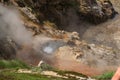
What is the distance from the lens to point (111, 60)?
36.3 m

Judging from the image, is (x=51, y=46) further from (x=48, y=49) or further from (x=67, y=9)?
(x=67, y=9)

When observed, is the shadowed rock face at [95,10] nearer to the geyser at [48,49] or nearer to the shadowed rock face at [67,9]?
the shadowed rock face at [67,9]

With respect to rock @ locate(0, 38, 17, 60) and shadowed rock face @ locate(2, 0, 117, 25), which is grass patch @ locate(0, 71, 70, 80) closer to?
rock @ locate(0, 38, 17, 60)

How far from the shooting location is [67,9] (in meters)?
50.7

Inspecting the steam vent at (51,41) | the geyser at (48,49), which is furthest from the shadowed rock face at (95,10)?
the geyser at (48,49)

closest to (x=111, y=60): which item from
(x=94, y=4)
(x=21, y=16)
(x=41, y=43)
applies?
(x=41, y=43)

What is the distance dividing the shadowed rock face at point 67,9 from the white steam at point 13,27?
12.6 ft

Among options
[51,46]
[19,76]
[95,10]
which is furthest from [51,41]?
[19,76]

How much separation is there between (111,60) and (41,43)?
7.64 meters

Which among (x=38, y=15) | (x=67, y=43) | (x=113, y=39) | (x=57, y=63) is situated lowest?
(x=57, y=63)

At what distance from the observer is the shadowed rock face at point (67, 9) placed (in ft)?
146

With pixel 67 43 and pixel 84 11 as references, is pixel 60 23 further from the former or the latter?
pixel 67 43

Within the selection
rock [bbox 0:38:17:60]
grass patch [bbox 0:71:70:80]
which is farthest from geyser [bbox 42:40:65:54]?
grass patch [bbox 0:71:70:80]

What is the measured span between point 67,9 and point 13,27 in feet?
52.0
